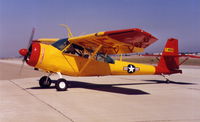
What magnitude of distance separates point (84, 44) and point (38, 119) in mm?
5847

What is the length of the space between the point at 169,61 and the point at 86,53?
4.78 meters

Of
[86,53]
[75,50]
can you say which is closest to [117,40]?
[86,53]

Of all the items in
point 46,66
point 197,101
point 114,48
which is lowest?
point 197,101

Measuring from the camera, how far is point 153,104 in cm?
711

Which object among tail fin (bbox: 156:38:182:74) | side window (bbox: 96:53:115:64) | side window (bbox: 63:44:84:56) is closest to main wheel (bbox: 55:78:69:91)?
side window (bbox: 63:44:84:56)

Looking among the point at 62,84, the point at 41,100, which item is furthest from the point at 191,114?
the point at 62,84

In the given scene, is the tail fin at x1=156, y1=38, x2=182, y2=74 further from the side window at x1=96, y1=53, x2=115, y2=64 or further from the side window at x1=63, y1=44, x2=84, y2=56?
the side window at x1=63, y1=44, x2=84, y2=56

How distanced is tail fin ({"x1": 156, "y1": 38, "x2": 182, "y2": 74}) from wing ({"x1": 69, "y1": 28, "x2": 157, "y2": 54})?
7.81 ft

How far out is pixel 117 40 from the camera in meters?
9.55

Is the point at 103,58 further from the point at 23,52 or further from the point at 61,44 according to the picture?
the point at 23,52

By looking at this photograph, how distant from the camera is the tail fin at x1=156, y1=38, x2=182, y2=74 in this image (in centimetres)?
1327

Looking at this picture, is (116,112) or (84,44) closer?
(116,112)

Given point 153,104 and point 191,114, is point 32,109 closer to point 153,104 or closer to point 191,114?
point 153,104

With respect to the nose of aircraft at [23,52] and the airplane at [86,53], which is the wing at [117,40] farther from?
the nose of aircraft at [23,52]
